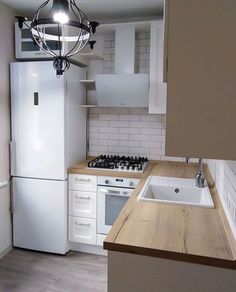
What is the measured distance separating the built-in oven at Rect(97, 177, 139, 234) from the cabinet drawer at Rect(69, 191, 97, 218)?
0.22 ft

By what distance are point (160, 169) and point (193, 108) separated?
1.92 m

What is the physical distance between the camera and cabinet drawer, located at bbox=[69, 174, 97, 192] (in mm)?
2847

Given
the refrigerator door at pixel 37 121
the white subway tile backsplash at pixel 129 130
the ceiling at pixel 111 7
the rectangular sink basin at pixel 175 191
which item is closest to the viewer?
the rectangular sink basin at pixel 175 191

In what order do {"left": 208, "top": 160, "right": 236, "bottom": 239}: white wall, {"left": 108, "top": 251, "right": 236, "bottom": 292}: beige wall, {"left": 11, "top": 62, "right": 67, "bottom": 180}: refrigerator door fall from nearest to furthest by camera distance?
{"left": 108, "top": 251, "right": 236, "bottom": 292}: beige wall → {"left": 208, "top": 160, "right": 236, "bottom": 239}: white wall → {"left": 11, "top": 62, "right": 67, "bottom": 180}: refrigerator door

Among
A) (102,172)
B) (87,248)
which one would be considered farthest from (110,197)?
(87,248)

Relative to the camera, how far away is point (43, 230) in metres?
2.90

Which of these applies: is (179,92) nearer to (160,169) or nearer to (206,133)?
(206,133)

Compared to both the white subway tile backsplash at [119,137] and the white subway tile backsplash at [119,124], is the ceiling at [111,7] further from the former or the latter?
the white subway tile backsplash at [119,137]

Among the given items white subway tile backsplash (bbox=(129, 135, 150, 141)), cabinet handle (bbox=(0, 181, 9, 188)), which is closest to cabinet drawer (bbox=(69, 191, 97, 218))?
cabinet handle (bbox=(0, 181, 9, 188))

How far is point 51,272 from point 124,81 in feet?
6.60

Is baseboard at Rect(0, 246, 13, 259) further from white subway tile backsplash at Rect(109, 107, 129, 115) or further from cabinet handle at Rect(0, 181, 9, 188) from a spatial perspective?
white subway tile backsplash at Rect(109, 107, 129, 115)

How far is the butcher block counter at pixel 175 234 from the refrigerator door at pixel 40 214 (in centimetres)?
125

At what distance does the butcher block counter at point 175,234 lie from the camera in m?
1.18

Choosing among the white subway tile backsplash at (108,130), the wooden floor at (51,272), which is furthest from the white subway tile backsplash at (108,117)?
the wooden floor at (51,272)
